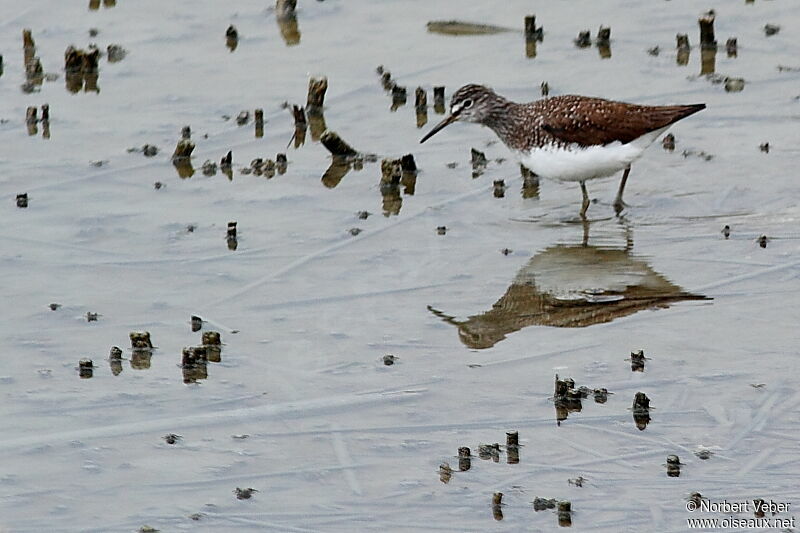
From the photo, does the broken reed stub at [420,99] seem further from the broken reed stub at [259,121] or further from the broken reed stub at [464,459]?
the broken reed stub at [464,459]

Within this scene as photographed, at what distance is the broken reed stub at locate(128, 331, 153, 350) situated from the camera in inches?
375

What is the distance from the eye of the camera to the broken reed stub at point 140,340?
952 centimetres

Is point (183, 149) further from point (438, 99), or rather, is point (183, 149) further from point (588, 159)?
point (588, 159)

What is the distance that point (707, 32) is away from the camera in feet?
51.2

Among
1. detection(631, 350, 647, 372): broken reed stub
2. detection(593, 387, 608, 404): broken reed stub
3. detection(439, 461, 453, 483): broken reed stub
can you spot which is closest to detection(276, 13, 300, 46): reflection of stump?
detection(631, 350, 647, 372): broken reed stub

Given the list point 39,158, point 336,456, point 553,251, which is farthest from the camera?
point 39,158

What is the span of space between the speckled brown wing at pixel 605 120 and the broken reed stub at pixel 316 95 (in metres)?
2.93

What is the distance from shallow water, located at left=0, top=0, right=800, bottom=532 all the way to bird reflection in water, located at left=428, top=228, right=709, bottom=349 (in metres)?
0.06

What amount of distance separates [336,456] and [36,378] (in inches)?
86.8

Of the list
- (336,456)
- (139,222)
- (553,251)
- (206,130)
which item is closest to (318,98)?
(206,130)

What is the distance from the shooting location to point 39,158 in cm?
1348

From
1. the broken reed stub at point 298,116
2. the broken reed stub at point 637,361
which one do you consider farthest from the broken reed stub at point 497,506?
the broken reed stub at point 298,116

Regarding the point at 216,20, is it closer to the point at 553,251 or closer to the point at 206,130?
the point at 206,130

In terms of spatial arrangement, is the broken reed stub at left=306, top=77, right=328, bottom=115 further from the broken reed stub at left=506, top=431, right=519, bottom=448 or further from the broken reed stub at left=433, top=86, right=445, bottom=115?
the broken reed stub at left=506, top=431, right=519, bottom=448
